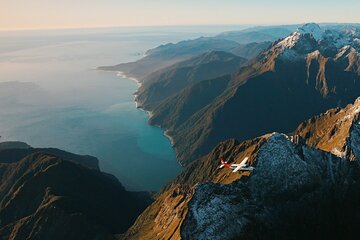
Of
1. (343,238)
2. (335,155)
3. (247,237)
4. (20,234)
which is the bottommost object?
(20,234)

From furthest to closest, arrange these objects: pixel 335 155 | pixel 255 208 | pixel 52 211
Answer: pixel 52 211 → pixel 335 155 → pixel 255 208

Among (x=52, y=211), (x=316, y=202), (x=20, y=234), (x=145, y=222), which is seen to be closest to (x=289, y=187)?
(x=316, y=202)

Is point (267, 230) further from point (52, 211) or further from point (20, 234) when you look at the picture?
point (20, 234)

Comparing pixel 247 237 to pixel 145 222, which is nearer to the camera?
pixel 247 237

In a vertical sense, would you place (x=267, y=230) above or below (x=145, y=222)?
above

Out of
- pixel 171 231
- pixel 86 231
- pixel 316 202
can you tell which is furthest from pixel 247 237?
pixel 86 231

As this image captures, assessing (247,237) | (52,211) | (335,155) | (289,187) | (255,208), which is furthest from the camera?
(52,211)

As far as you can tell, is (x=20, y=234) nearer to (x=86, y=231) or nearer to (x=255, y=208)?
(x=86, y=231)
